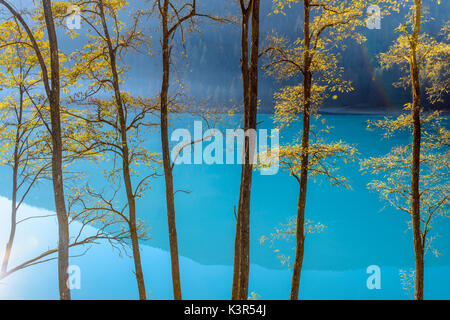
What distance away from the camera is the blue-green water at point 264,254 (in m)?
27.5

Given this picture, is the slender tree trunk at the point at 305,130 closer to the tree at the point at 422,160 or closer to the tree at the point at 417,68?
the tree at the point at 422,160

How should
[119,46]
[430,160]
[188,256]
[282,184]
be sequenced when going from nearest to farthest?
[119,46], [430,160], [188,256], [282,184]

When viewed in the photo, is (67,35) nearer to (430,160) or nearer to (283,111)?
(283,111)

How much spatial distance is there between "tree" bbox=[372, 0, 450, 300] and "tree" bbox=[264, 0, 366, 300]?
1.00m

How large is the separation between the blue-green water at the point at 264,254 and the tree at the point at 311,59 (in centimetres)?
1236

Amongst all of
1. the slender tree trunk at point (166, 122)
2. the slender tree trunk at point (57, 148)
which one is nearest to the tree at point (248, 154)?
the slender tree trunk at point (166, 122)

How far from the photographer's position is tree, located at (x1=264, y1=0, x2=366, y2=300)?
6.84 meters

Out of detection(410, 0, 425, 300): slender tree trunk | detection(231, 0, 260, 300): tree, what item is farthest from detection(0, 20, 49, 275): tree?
detection(410, 0, 425, 300): slender tree trunk

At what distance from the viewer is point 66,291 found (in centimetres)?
484

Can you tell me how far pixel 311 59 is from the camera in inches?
276

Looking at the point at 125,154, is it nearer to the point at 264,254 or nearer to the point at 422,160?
the point at 422,160

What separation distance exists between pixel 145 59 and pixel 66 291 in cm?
550

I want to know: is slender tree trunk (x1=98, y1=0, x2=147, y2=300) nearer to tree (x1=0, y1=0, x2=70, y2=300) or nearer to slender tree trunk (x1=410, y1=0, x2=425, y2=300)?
tree (x1=0, y1=0, x2=70, y2=300)

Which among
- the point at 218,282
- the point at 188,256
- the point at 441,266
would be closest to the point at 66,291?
the point at 218,282
